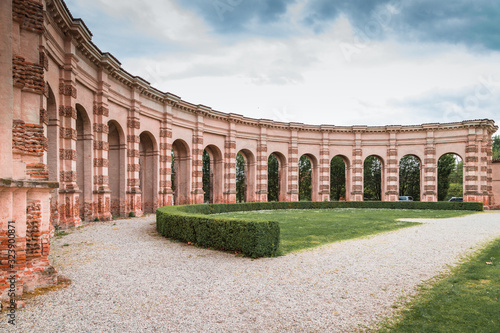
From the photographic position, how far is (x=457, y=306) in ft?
19.7

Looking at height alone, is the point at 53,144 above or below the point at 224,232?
above

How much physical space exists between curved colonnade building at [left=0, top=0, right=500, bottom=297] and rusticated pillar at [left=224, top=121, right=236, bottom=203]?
0.35 feet

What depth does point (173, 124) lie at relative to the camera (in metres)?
28.1

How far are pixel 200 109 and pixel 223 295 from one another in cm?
2542

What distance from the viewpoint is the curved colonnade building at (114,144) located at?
7094 mm

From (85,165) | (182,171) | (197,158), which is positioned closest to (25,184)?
(85,165)

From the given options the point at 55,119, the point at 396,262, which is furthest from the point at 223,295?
the point at 55,119

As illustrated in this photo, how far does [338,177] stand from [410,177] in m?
12.2

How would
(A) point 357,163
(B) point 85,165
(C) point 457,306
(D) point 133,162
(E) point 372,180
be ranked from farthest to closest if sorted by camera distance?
(E) point 372,180 < (A) point 357,163 < (D) point 133,162 < (B) point 85,165 < (C) point 457,306

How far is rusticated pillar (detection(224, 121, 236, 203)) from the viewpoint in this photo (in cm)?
3366

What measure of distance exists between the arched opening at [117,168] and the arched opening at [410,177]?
48826 mm

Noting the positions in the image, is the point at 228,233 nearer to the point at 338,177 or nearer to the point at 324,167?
the point at 324,167

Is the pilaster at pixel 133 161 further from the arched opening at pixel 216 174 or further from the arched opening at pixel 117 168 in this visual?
the arched opening at pixel 216 174

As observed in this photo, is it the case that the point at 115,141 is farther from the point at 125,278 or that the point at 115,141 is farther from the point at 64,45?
the point at 125,278
